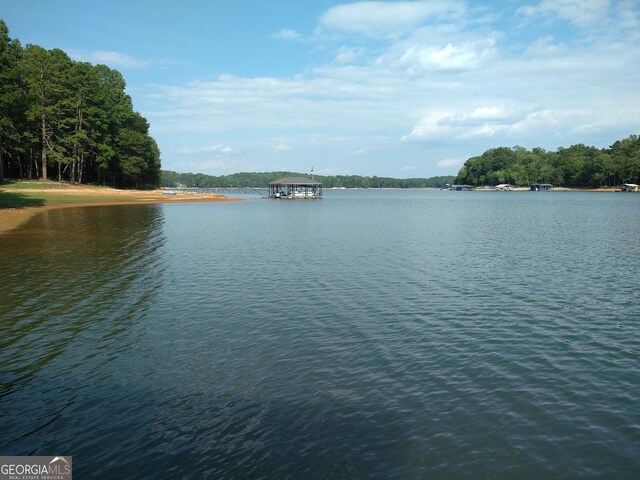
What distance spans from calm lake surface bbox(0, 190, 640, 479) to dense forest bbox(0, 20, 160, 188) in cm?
5358

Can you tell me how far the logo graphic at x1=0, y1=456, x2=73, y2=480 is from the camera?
7.78 metres

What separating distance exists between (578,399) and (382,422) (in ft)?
16.1

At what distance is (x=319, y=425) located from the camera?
30.5 feet

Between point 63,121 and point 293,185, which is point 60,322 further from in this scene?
point 293,185

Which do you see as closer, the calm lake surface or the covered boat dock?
the calm lake surface

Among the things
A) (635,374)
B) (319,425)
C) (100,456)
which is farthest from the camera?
(635,374)

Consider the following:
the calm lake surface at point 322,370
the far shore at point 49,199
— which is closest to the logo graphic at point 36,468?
the calm lake surface at point 322,370

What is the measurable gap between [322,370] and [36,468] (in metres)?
6.57

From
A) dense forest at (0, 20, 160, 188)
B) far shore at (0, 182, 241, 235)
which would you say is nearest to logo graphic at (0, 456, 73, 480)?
far shore at (0, 182, 241, 235)

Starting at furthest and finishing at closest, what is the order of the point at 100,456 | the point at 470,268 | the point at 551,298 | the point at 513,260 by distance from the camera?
1. the point at 513,260
2. the point at 470,268
3. the point at 551,298
4. the point at 100,456

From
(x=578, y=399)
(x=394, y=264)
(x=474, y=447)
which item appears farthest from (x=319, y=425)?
(x=394, y=264)

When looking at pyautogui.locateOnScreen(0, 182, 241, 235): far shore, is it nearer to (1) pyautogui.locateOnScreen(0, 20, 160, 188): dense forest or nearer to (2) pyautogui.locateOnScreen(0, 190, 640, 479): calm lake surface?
(1) pyautogui.locateOnScreen(0, 20, 160, 188): dense forest

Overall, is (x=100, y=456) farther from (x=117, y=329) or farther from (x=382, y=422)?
(x=117, y=329)

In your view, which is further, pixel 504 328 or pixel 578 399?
pixel 504 328
